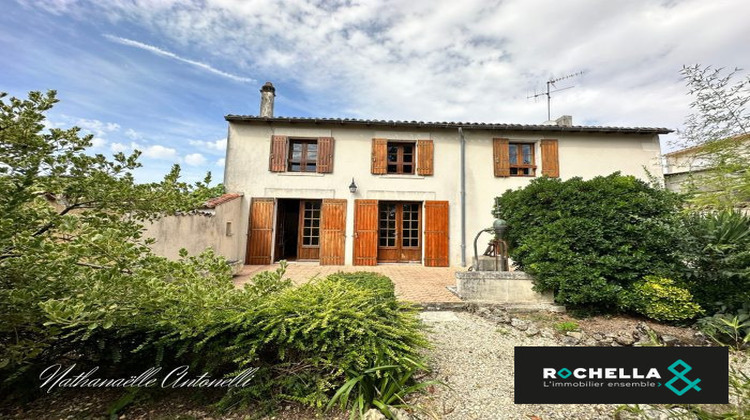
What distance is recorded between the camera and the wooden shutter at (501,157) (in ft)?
28.1

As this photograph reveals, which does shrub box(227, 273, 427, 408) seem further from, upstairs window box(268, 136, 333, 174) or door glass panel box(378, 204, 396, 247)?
upstairs window box(268, 136, 333, 174)

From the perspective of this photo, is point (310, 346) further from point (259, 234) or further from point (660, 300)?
point (259, 234)

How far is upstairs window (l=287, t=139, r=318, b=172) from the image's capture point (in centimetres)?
850

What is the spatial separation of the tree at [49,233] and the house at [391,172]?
258 inches

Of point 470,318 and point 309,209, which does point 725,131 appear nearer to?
point 470,318

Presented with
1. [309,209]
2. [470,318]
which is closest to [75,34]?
[309,209]

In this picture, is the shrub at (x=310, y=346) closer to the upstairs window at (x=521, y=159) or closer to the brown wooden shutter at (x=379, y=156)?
the brown wooden shutter at (x=379, y=156)

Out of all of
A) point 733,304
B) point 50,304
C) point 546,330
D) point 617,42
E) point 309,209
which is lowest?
point 546,330

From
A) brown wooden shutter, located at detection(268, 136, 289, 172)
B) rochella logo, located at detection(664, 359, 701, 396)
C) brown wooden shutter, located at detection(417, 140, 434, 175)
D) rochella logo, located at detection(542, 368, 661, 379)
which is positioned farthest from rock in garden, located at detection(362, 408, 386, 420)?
brown wooden shutter, located at detection(268, 136, 289, 172)


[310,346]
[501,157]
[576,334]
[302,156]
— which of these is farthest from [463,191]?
[310,346]

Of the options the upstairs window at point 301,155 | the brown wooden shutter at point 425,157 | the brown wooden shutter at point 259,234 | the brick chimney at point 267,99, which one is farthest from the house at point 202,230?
the brown wooden shutter at point 425,157

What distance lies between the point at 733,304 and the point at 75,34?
9.50 meters

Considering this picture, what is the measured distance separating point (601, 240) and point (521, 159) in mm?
5578

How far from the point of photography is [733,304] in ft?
11.0
